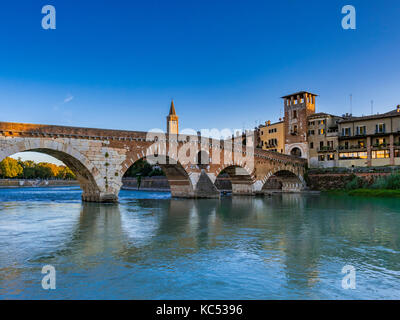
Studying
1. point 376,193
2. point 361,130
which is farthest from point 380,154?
point 376,193

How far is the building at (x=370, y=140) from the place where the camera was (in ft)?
149

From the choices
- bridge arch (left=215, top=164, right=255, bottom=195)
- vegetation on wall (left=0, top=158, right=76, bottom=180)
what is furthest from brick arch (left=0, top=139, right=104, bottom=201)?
vegetation on wall (left=0, top=158, right=76, bottom=180)

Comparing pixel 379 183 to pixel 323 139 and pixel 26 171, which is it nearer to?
pixel 323 139

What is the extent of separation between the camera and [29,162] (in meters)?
111

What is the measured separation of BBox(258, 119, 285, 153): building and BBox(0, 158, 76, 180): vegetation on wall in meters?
53.5

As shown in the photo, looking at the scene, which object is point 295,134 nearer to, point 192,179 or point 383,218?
point 192,179

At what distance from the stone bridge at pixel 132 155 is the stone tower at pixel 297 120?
542 inches

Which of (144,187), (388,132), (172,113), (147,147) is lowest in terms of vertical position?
(144,187)

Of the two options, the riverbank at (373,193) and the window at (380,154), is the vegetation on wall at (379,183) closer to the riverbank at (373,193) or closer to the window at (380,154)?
the riverbank at (373,193)

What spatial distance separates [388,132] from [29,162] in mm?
99861

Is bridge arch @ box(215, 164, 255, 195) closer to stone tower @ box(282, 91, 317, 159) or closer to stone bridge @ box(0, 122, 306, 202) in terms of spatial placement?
stone bridge @ box(0, 122, 306, 202)
